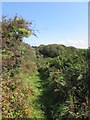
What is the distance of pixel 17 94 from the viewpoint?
5.86 metres

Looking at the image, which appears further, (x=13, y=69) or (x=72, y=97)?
(x=13, y=69)

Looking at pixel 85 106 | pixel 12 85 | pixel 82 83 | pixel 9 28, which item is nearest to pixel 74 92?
pixel 82 83

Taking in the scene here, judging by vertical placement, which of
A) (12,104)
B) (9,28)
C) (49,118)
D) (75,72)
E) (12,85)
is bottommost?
(49,118)

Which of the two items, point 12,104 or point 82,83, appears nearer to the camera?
point 12,104

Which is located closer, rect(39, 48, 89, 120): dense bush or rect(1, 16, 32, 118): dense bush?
rect(39, 48, 89, 120): dense bush

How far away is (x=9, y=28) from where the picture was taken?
9.80 m

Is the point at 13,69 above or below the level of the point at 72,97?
above

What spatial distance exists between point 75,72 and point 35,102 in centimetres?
204

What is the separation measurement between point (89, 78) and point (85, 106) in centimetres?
148

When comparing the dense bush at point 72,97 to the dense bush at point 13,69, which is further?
the dense bush at point 13,69

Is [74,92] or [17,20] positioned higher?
[17,20]

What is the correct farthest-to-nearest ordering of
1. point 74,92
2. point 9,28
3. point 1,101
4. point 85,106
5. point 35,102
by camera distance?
point 9,28
point 35,102
point 74,92
point 1,101
point 85,106

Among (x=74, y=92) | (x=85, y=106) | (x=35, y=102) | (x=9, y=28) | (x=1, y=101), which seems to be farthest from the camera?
(x=9, y=28)

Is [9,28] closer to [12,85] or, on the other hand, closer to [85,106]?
[12,85]
